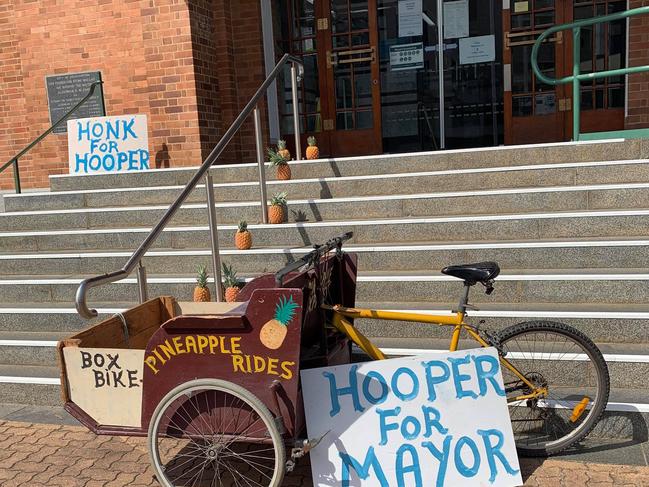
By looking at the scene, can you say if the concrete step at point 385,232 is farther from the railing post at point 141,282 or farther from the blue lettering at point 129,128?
the railing post at point 141,282

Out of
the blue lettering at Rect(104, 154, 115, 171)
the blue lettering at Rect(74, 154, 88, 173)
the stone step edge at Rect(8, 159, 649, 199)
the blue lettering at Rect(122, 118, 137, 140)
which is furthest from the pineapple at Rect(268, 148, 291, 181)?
the blue lettering at Rect(74, 154, 88, 173)

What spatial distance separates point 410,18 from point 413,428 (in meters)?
6.65

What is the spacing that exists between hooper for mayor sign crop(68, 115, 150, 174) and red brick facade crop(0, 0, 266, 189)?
0.57 metres

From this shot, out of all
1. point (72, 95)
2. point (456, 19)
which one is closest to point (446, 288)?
point (456, 19)

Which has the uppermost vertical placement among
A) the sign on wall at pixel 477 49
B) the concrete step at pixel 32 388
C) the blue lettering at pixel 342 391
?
the sign on wall at pixel 477 49

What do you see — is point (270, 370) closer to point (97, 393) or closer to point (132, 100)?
point (97, 393)

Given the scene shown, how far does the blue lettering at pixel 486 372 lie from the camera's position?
9.11 feet

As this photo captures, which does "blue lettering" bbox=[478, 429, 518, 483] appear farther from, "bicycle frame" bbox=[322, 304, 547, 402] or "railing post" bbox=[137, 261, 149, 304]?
"railing post" bbox=[137, 261, 149, 304]

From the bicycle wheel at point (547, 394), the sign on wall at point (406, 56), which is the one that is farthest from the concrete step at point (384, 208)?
the sign on wall at point (406, 56)

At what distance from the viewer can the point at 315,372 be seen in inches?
108

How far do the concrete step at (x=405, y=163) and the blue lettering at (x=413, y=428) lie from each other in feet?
11.0

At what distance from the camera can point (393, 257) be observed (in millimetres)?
4637

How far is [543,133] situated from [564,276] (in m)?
4.13

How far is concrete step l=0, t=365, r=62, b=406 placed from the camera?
4.02 meters
